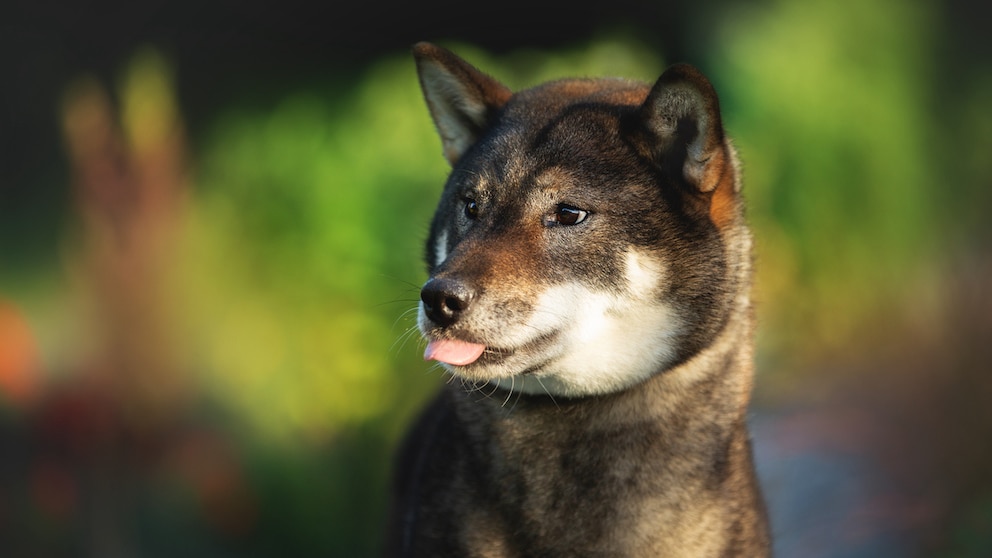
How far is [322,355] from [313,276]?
0.44 metres

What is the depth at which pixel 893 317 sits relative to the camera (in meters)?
6.40

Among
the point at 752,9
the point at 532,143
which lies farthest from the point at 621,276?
the point at 752,9

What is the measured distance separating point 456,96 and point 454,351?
39.5 inches

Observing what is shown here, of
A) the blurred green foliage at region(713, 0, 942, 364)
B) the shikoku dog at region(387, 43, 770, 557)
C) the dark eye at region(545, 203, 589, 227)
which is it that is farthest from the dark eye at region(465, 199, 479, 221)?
the blurred green foliage at region(713, 0, 942, 364)

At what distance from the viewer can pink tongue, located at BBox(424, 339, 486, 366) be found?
2.94 metres

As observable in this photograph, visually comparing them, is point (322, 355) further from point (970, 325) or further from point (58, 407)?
point (970, 325)

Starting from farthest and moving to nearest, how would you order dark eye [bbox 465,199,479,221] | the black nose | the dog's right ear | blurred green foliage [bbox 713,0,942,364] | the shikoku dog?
1. blurred green foliage [bbox 713,0,942,364]
2. the dog's right ear
3. dark eye [bbox 465,199,479,221]
4. the shikoku dog
5. the black nose

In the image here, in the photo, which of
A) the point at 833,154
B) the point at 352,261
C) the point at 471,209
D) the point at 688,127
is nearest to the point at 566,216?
the point at 471,209

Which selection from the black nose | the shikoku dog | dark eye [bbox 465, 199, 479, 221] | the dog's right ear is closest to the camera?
the black nose

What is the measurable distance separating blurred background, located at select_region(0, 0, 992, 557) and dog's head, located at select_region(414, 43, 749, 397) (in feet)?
8.49

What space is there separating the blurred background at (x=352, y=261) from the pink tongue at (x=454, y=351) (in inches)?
111

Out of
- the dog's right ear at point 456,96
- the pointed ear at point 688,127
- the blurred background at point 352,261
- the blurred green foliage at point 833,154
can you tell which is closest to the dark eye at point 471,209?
the dog's right ear at point 456,96

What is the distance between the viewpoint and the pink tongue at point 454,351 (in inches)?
116

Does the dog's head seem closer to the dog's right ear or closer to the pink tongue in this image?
the pink tongue
